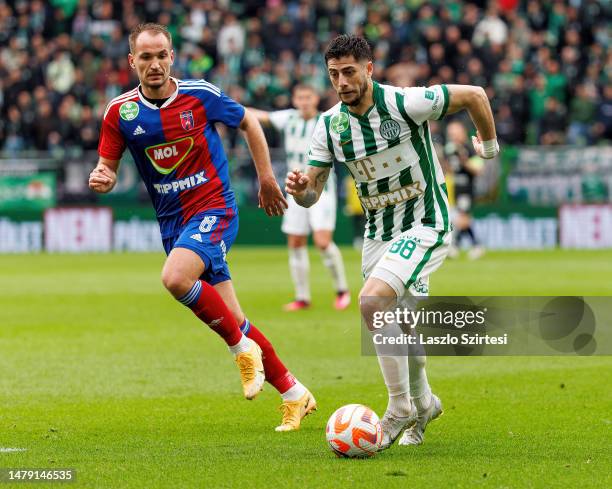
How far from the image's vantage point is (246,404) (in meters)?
8.30

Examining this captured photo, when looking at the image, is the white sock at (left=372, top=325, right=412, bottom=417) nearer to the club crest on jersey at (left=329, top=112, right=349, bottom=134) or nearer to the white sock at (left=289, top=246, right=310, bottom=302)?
the club crest on jersey at (left=329, top=112, right=349, bottom=134)

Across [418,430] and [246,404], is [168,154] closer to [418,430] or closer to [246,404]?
[246,404]

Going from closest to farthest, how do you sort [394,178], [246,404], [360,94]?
[360,94] → [394,178] → [246,404]

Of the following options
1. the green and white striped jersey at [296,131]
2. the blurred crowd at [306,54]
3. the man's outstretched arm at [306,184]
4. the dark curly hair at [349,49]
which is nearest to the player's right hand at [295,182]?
the man's outstretched arm at [306,184]

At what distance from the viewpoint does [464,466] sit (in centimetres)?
597

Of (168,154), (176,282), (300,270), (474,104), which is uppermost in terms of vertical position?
(474,104)

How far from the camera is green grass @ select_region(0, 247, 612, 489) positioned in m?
5.88

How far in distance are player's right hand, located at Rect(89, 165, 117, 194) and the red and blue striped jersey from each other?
182mm

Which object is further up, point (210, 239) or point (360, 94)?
point (360, 94)

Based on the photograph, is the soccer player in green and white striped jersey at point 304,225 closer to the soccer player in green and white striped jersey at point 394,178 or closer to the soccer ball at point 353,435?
the soccer player in green and white striped jersey at point 394,178

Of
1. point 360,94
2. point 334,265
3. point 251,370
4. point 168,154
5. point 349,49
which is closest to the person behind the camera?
point 349,49

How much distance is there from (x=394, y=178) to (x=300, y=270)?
7473 mm

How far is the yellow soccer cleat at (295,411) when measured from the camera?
7.27 meters

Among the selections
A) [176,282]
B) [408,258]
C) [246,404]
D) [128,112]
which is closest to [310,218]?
[246,404]
